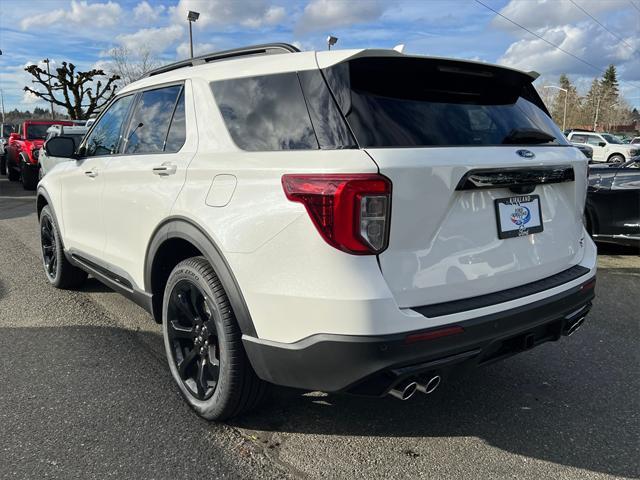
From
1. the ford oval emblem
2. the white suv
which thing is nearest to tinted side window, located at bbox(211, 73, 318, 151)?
the white suv

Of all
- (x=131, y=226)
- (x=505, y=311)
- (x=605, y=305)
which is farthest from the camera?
(x=605, y=305)

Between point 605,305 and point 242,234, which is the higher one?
point 242,234

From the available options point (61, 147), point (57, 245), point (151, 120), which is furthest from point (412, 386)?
point (57, 245)

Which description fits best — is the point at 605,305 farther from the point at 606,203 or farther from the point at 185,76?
the point at 185,76

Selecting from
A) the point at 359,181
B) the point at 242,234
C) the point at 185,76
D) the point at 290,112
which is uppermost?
the point at 185,76

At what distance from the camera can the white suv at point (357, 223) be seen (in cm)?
210

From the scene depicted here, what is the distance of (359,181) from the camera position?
6.75ft

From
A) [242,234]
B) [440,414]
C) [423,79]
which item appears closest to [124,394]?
[242,234]

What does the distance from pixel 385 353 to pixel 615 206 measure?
542cm

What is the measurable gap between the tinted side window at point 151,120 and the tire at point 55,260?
1.68m

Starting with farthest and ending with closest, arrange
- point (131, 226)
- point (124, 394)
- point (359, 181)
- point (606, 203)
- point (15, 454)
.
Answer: point (606, 203), point (131, 226), point (124, 394), point (15, 454), point (359, 181)

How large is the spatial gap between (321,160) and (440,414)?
162 cm

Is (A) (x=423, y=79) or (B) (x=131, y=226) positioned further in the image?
(B) (x=131, y=226)

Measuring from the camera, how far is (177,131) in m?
3.08
